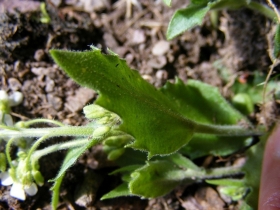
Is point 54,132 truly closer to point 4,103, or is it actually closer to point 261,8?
point 4,103

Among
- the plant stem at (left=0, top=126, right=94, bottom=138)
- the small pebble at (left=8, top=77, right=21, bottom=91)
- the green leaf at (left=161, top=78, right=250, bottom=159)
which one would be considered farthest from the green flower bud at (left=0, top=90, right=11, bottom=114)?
the green leaf at (left=161, top=78, right=250, bottom=159)

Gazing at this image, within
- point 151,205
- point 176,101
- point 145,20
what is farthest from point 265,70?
point 151,205

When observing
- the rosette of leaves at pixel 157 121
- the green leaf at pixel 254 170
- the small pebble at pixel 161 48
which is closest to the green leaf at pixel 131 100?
the rosette of leaves at pixel 157 121

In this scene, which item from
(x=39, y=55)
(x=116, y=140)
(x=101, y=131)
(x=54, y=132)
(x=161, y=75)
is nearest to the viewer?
(x=101, y=131)

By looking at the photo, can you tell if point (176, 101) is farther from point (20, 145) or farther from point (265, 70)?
point (20, 145)

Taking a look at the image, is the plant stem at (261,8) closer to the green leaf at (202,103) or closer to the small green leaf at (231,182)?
the green leaf at (202,103)

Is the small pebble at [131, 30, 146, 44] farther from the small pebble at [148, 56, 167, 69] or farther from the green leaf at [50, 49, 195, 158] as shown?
the green leaf at [50, 49, 195, 158]

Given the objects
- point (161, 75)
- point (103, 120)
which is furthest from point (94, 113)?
point (161, 75)
